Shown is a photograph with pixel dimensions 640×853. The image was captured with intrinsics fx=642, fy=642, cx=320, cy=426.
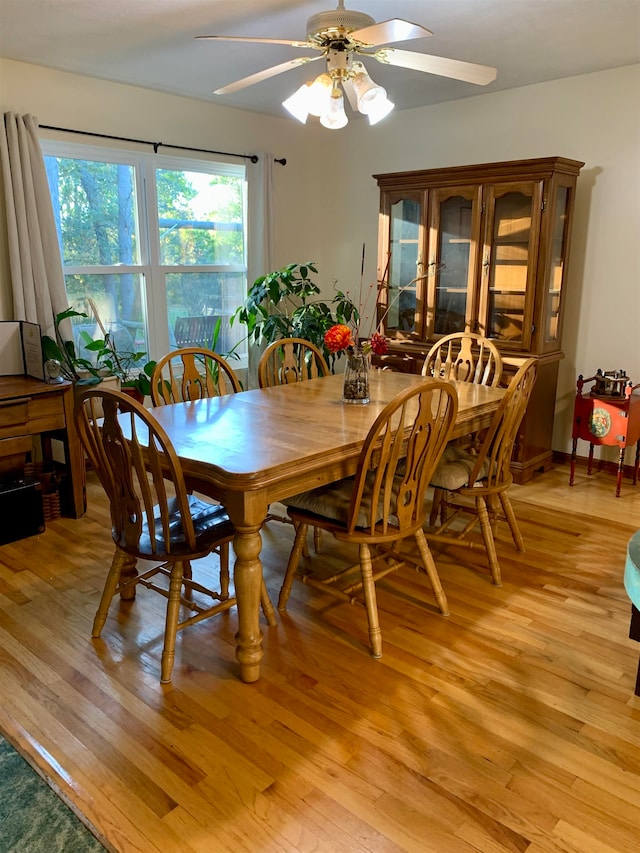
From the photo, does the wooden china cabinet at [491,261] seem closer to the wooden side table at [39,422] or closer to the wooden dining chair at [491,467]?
the wooden dining chair at [491,467]

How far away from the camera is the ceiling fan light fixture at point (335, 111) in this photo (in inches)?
94.3

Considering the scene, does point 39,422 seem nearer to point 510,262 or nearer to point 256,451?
point 256,451

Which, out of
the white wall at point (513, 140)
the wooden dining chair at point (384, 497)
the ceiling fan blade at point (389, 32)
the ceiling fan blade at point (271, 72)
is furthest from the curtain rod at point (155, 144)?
the wooden dining chair at point (384, 497)

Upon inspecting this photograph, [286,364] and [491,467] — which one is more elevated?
[286,364]

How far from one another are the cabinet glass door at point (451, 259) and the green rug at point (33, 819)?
3338mm

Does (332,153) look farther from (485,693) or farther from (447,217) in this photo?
(485,693)

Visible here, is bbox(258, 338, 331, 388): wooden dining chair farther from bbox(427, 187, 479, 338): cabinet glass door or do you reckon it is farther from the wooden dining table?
bbox(427, 187, 479, 338): cabinet glass door

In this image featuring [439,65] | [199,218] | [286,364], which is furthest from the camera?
[199,218]

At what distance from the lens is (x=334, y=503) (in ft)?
7.58

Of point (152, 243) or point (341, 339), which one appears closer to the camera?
point (341, 339)

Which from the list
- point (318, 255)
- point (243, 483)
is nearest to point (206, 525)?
point (243, 483)

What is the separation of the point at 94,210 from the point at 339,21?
2.45 m

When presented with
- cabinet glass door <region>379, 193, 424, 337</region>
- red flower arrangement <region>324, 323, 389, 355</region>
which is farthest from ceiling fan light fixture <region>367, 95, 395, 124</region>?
cabinet glass door <region>379, 193, 424, 337</region>

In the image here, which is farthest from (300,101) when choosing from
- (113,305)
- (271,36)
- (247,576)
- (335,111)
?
(113,305)
